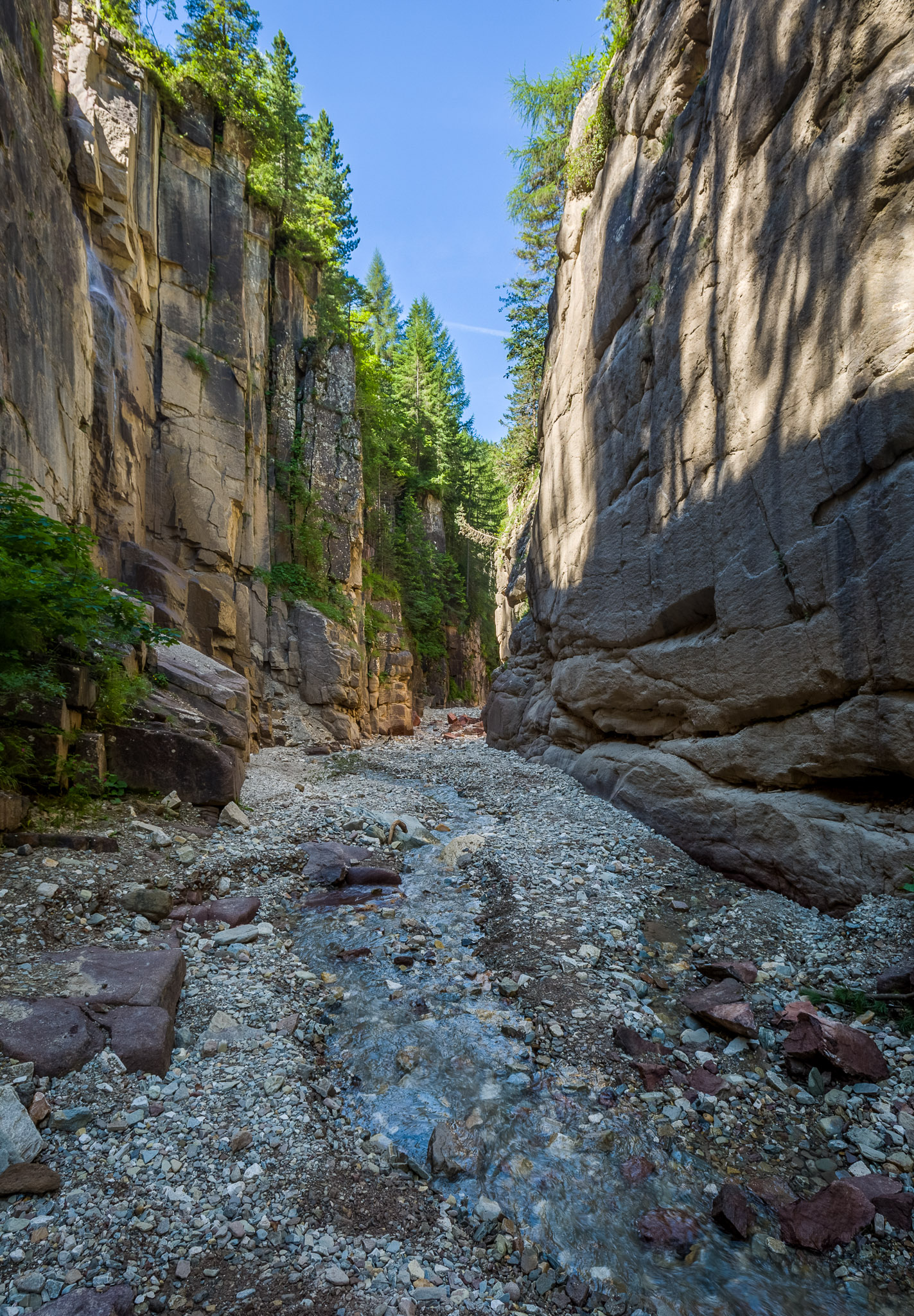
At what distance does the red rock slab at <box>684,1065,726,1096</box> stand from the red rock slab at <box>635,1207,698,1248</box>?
83 cm

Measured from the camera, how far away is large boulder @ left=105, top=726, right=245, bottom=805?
7.44 m

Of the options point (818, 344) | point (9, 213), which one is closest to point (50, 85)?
point (9, 213)

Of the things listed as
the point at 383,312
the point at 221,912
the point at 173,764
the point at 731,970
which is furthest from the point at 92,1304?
the point at 383,312

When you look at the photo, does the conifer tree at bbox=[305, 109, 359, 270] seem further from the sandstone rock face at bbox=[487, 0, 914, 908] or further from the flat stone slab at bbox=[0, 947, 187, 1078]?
the flat stone slab at bbox=[0, 947, 187, 1078]

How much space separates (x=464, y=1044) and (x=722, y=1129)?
5.47 ft

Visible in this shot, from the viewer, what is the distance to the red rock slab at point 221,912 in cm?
546

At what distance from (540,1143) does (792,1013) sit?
203cm

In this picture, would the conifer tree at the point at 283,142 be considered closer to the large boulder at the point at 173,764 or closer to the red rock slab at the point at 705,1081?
the large boulder at the point at 173,764

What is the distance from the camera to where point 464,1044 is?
423 cm

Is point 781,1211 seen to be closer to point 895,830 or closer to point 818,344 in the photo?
point 895,830

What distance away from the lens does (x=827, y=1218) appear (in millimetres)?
2803

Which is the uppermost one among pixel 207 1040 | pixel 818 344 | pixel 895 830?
pixel 818 344

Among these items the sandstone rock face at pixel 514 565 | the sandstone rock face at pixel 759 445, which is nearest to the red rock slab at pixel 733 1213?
the sandstone rock face at pixel 759 445

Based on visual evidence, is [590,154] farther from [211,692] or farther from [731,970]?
[731,970]
